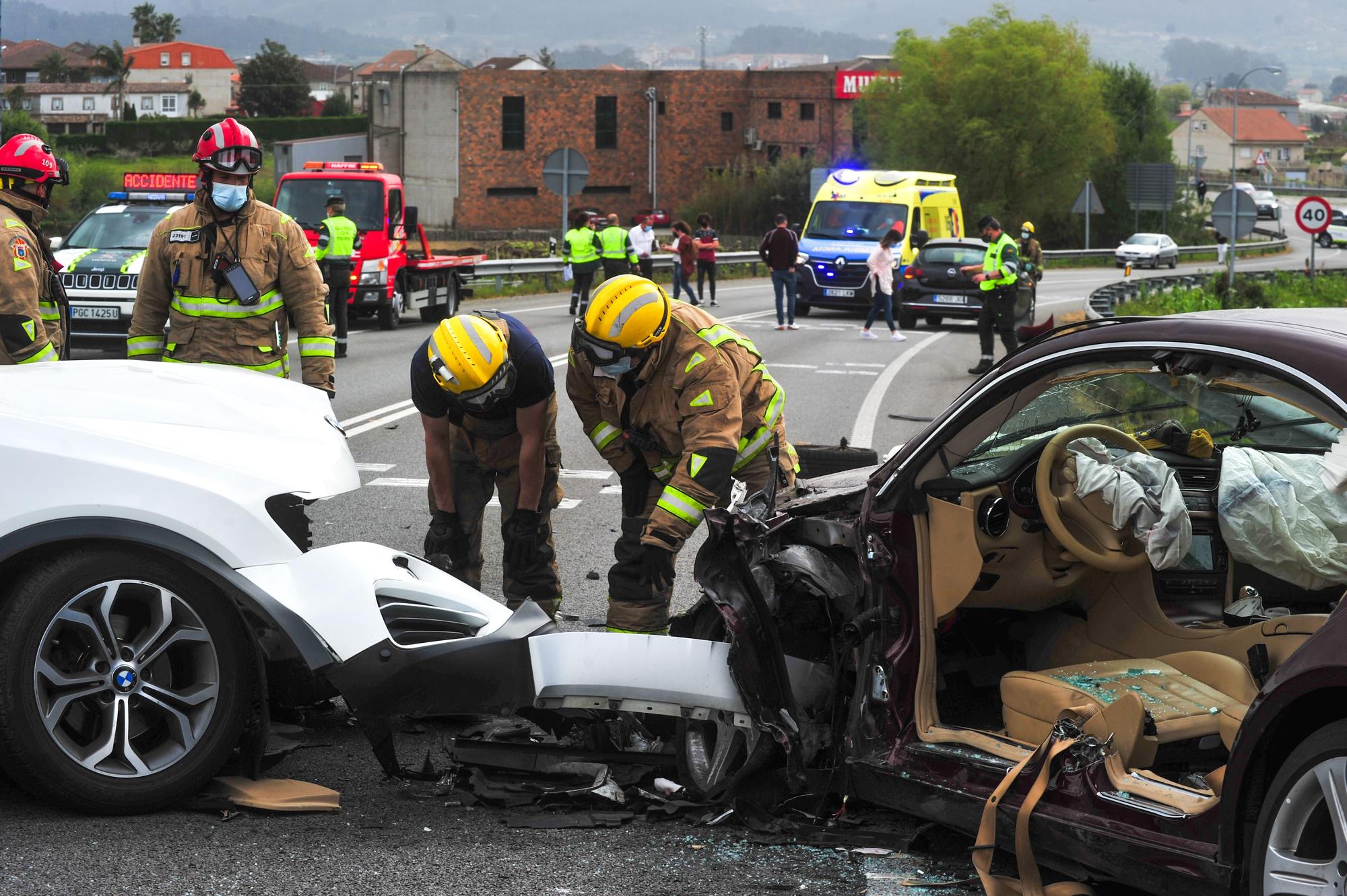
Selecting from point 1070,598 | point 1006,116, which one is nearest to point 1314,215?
point 1070,598

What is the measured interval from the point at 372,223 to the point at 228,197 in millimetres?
14629

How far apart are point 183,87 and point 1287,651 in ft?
603

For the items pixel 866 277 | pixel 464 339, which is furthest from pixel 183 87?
pixel 464 339

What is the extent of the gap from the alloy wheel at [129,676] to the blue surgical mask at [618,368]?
183 centimetres

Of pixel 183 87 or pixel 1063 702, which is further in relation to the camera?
pixel 183 87

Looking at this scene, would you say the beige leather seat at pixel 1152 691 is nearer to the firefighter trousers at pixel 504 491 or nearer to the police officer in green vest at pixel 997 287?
the firefighter trousers at pixel 504 491

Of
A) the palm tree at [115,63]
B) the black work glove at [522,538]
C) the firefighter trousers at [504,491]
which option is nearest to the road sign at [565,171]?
the firefighter trousers at [504,491]

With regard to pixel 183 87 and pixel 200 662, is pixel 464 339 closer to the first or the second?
pixel 200 662

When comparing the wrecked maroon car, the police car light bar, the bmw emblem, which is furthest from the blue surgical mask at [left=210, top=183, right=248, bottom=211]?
the police car light bar

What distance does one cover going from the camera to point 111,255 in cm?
1580

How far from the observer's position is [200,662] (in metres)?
4.11

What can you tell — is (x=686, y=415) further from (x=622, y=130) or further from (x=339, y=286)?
(x=622, y=130)

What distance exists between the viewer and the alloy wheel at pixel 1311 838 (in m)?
2.73

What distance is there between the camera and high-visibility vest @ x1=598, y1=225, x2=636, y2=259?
80.4ft
